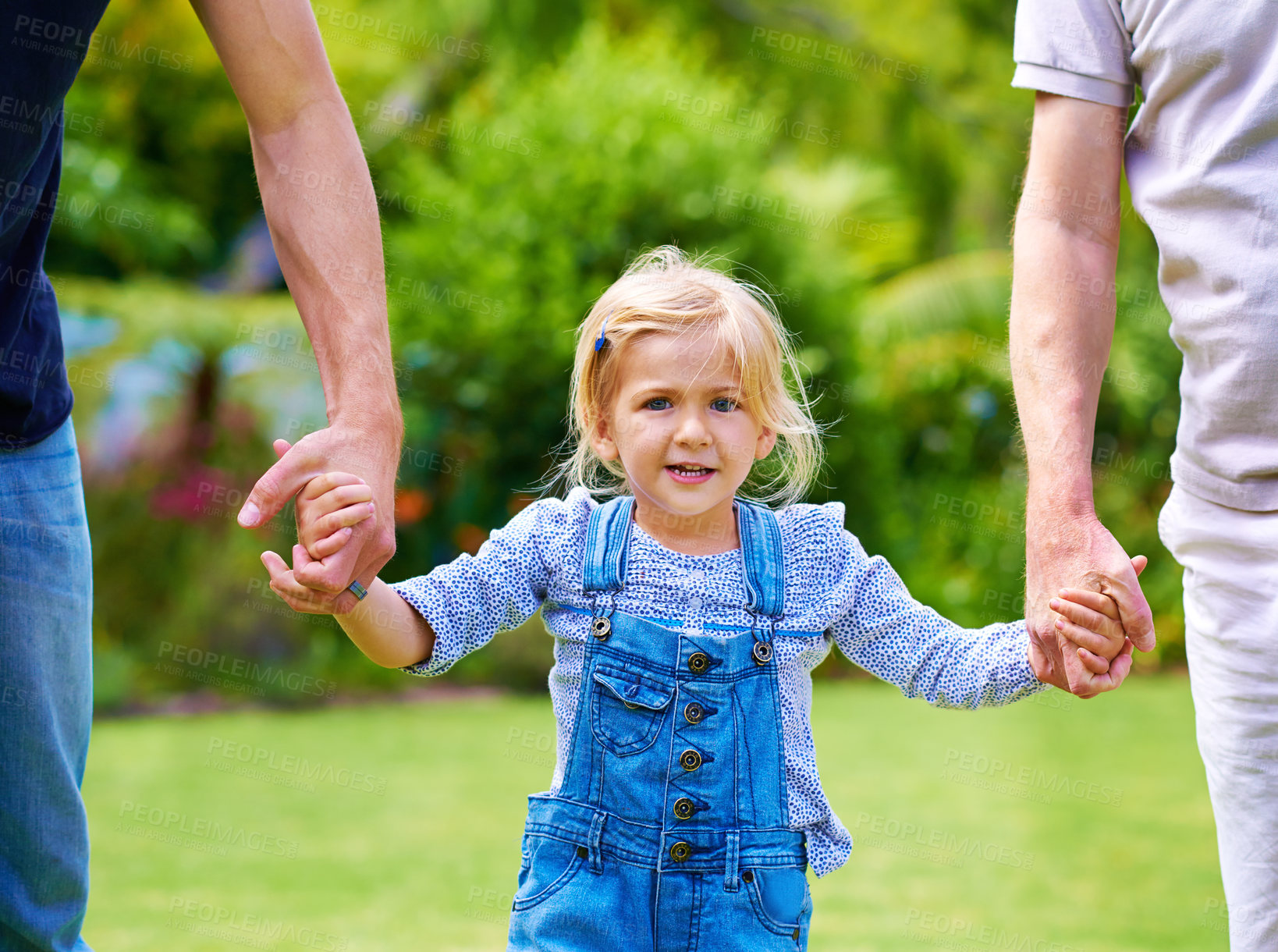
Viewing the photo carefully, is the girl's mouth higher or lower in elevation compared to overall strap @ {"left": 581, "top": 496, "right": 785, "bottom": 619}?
higher

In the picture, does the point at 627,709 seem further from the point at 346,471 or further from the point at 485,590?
the point at 346,471

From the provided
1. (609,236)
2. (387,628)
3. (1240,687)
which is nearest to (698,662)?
(387,628)

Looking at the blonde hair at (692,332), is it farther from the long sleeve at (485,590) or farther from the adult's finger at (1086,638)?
the adult's finger at (1086,638)

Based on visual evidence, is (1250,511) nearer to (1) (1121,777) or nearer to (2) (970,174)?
(1) (1121,777)

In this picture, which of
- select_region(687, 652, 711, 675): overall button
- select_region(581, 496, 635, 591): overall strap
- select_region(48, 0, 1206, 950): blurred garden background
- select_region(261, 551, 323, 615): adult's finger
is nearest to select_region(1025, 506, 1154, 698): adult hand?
select_region(687, 652, 711, 675): overall button

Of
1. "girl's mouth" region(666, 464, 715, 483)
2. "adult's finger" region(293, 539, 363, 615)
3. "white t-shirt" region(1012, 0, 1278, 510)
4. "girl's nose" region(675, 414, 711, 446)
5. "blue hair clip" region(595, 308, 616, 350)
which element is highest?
"white t-shirt" region(1012, 0, 1278, 510)

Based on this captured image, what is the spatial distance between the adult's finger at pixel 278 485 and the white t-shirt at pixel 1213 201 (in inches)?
54.6

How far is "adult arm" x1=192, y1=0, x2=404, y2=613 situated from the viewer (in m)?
2.10

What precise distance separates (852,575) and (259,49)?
4.34ft

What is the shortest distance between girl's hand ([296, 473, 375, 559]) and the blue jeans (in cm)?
44

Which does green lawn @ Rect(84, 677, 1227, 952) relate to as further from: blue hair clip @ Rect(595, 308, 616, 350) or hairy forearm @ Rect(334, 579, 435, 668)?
blue hair clip @ Rect(595, 308, 616, 350)

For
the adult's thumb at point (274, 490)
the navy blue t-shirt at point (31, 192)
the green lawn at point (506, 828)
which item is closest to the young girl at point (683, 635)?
the adult's thumb at point (274, 490)

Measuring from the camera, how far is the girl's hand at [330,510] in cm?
196

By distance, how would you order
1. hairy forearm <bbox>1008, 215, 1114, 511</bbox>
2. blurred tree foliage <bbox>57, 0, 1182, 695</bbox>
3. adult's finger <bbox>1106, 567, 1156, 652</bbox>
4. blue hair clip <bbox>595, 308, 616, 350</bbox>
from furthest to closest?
1. blurred tree foliage <bbox>57, 0, 1182, 695</bbox>
2. blue hair clip <bbox>595, 308, 616, 350</bbox>
3. hairy forearm <bbox>1008, 215, 1114, 511</bbox>
4. adult's finger <bbox>1106, 567, 1156, 652</bbox>
